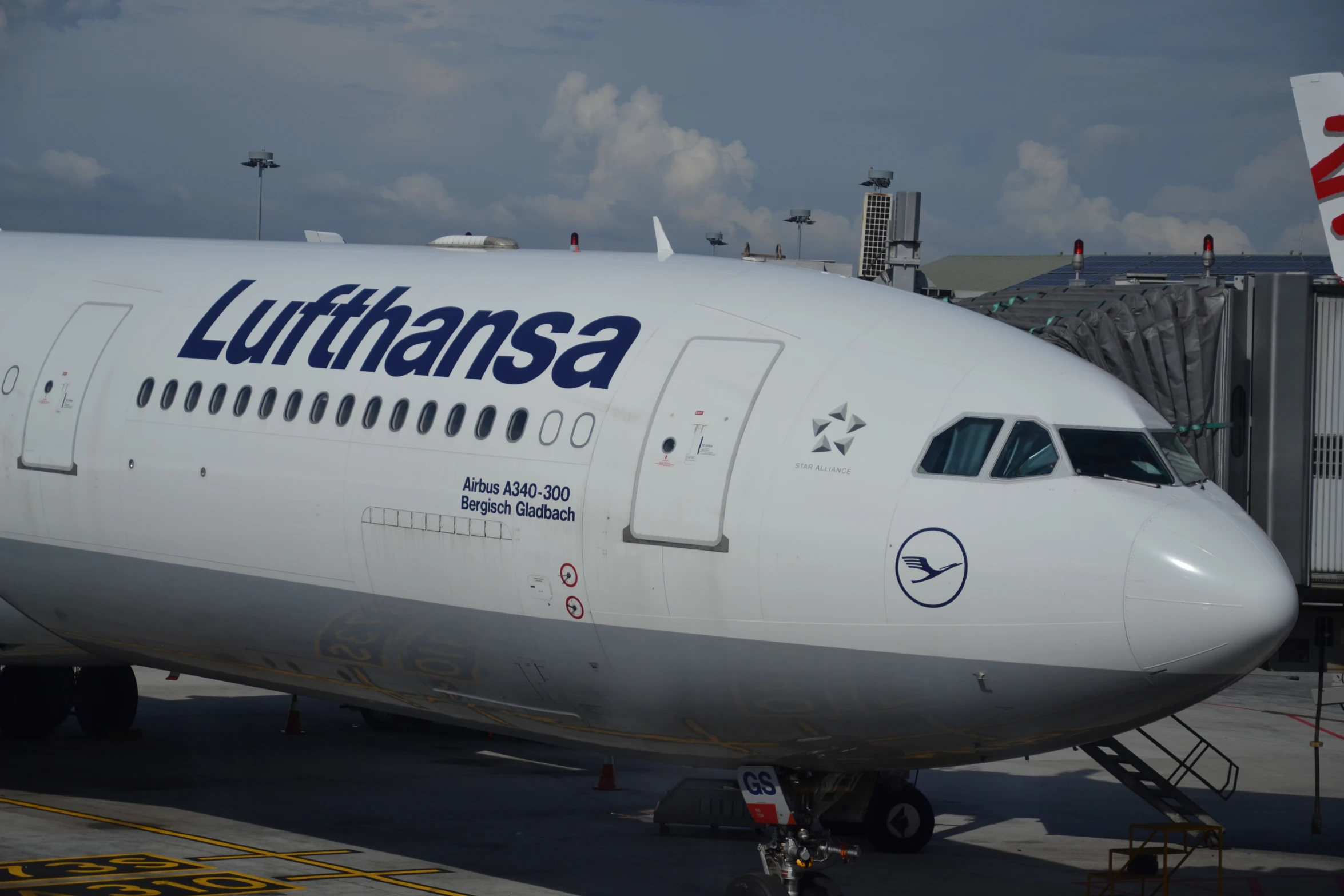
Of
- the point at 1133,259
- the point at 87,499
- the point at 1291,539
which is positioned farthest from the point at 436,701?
the point at 1133,259

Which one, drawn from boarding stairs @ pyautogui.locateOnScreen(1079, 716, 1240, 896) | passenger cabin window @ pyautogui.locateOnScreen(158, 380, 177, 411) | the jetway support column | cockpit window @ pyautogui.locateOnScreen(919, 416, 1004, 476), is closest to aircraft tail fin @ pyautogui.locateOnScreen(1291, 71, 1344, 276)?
the jetway support column

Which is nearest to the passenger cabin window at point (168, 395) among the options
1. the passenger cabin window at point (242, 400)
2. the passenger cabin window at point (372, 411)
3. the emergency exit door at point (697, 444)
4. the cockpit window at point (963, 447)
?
the passenger cabin window at point (242, 400)

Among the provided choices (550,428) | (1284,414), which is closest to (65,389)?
(550,428)

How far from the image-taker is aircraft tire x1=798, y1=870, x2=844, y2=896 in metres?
12.4

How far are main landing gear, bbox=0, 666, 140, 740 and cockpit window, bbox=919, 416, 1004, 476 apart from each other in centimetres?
1673

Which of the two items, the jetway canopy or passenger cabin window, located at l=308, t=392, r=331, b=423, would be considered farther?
the jetway canopy

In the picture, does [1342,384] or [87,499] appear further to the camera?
[1342,384]

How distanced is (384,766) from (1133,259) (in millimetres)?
29432

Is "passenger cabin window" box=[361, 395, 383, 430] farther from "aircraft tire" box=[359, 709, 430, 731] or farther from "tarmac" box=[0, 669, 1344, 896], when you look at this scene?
"aircraft tire" box=[359, 709, 430, 731]

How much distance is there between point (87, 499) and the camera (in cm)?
1567

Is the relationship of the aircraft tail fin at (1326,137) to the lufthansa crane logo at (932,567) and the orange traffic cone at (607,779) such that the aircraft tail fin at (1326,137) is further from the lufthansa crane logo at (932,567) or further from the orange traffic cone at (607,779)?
the lufthansa crane logo at (932,567)

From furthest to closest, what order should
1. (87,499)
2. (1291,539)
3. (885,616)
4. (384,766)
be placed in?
(384,766)
(1291,539)
(87,499)
(885,616)

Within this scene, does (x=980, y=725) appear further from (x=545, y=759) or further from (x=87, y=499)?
(x=545, y=759)

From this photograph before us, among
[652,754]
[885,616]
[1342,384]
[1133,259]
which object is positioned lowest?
[652,754]
